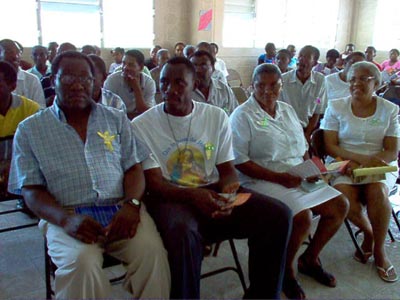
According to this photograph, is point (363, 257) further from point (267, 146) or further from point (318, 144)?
point (267, 146)

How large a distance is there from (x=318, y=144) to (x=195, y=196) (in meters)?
1.29

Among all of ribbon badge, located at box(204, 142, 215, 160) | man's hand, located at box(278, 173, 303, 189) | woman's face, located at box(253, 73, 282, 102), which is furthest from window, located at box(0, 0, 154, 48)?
man's hand, located at box(278, 173, 303, 189)

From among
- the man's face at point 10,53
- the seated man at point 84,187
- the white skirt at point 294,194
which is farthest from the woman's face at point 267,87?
the man's face at point 10,53

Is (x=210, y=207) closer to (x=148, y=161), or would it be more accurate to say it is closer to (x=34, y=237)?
(x=148, y=161)

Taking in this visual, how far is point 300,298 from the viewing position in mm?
2234

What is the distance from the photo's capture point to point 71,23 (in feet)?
27.3

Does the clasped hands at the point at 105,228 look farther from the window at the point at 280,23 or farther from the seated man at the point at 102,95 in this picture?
the window at the point at 280,23

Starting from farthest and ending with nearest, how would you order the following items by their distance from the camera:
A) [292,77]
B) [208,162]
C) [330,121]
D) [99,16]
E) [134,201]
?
[99,16], [292,77], [330,121], [208,162], [134,201]

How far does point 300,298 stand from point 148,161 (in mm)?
1103

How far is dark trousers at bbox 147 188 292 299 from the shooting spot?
1765mm

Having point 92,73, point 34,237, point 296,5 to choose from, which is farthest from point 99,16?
point 92,73

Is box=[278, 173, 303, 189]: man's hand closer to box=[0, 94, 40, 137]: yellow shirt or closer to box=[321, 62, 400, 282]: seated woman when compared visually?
box=[321, 62, 400, 282]: seated woman

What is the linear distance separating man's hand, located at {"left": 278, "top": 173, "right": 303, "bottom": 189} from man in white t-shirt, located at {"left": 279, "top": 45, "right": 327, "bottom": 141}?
1580 millimetres

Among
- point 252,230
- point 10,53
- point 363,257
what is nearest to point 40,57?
point 10,53
